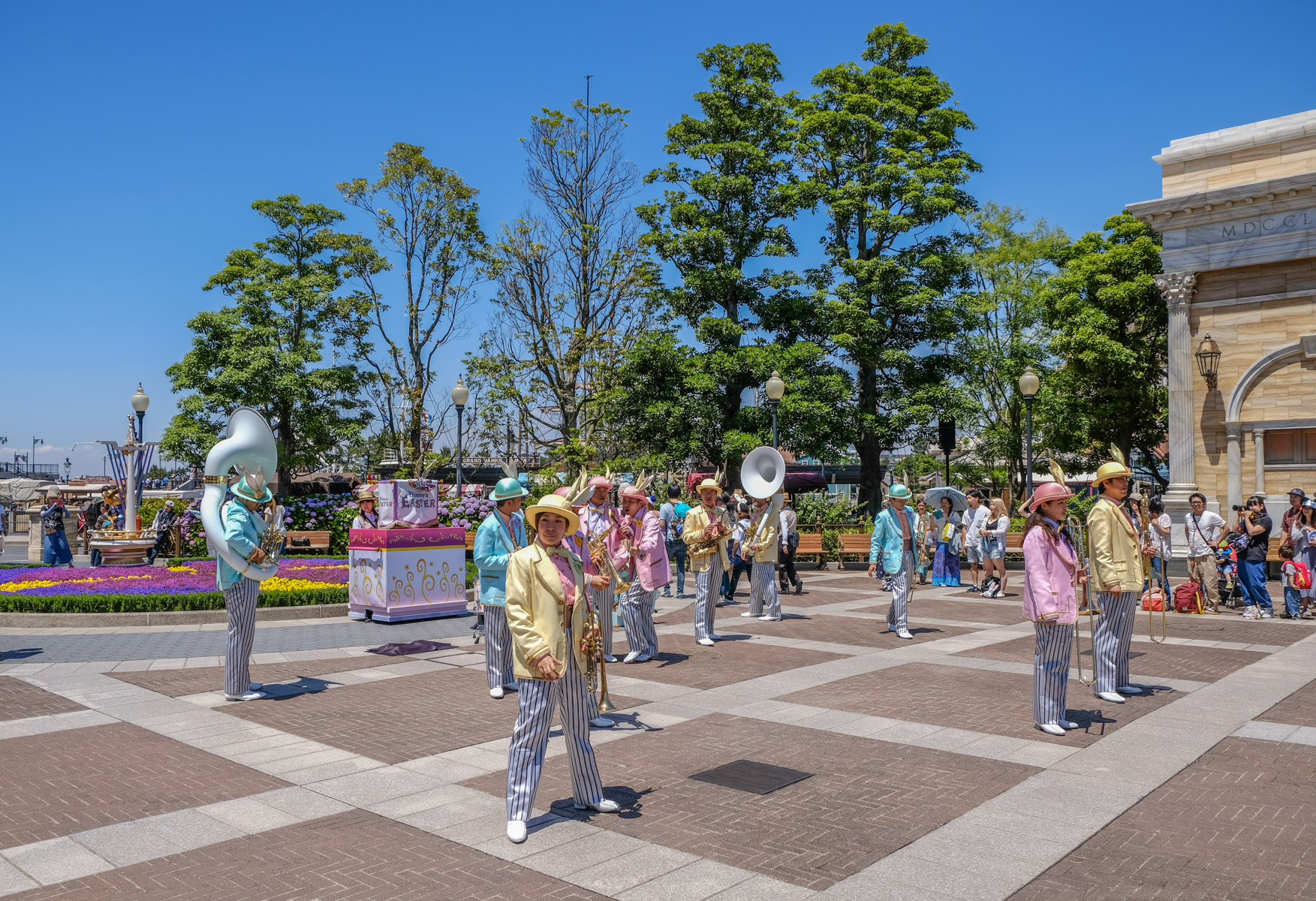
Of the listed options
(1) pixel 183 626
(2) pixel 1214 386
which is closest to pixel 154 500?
(1) pixel 183 626

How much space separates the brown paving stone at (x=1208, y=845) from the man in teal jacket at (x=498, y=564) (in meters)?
5.22

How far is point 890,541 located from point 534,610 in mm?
7804

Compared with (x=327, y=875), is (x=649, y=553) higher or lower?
higher

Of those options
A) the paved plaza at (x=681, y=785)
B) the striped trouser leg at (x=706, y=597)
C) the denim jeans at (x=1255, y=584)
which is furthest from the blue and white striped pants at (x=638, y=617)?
the denim jeans at (x=1255, y=584)

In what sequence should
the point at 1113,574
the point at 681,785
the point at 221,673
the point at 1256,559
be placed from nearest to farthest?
1. the point at 681,785
2. the point at 1113,574
3. the point at 221,673
4. the point at 1256,559

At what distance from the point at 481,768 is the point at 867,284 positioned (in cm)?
2292

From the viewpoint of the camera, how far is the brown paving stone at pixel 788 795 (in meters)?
4.98

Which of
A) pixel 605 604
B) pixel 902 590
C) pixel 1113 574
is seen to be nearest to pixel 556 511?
pixel 605 604

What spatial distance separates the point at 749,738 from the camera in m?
7.21

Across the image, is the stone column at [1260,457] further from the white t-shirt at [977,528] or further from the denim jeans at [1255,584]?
the denim jeans at [1255,584]

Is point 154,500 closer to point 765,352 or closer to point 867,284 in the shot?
point 765,352

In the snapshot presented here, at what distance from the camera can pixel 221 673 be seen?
9.98 meters

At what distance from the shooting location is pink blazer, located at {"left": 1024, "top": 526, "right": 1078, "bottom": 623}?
23.4 feet

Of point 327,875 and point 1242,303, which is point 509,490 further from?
point 1242,303
